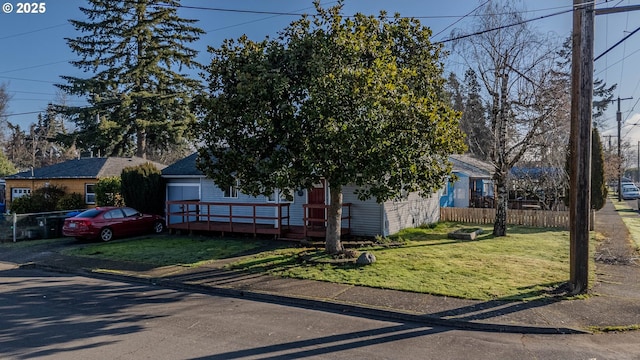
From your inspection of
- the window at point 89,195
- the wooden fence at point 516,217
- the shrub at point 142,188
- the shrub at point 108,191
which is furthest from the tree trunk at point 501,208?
the window at point 89,195

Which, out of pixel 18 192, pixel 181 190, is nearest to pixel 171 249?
pixel 181 190

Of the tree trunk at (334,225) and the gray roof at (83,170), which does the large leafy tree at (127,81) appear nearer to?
the gray roof at (83,170)

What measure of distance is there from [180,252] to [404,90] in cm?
869

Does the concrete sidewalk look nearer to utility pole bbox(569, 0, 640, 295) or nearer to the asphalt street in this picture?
the asphalt street

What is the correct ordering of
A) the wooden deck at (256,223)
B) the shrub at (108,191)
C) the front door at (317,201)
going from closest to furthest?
the wooden deck at (256,223), the front door at (317,201), the shrub at (108,191)

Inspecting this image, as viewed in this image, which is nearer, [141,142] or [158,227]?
[158,227]

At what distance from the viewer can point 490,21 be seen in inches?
613

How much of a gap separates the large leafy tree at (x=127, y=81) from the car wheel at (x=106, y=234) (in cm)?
1764

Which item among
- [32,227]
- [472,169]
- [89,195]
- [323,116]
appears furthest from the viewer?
[472,169]

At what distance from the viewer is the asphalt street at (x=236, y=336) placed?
230 inches

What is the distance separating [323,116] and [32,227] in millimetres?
15513

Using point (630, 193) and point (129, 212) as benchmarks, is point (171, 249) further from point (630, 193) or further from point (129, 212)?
point (630, 193)

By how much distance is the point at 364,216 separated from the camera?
53.4ft

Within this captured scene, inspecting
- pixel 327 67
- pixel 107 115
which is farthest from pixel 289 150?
pixel 107 115
